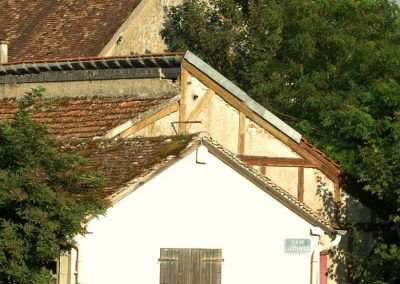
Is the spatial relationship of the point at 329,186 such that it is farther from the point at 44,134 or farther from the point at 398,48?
the point at 44,134

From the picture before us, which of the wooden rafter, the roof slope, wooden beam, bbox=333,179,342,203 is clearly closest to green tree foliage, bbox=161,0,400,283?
wooden beam, bbox=333,179,342,203

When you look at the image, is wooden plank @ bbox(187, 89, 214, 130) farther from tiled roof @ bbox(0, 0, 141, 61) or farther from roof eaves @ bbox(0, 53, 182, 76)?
tiled roof @ bbox(0, 0, 141, 61)

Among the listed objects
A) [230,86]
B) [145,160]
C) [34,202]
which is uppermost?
[230,86]

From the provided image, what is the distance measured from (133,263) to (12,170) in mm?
2195

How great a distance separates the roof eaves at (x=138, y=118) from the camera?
2056 centimetres

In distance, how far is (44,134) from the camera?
15812 millimetres

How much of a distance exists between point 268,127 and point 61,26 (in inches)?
404

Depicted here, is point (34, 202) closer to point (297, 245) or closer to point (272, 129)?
point (297, 245)

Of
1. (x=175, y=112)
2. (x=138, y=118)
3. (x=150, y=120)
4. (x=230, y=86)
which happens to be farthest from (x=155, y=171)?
(x=230, y=86)

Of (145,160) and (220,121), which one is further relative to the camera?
(220,121)

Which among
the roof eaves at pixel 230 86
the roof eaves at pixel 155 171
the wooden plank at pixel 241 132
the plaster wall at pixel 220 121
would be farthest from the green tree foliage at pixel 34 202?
the wooden plank at pixel 241 132

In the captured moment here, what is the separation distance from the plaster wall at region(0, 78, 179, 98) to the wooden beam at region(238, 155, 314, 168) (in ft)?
6.13

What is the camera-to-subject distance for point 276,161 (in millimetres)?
23109

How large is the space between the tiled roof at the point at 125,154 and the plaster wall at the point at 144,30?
11.5 metres
